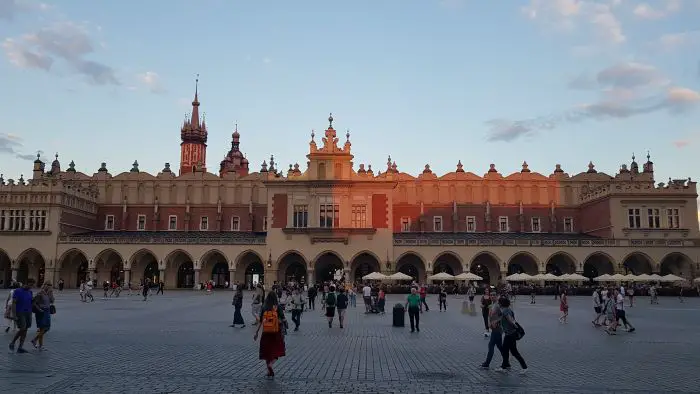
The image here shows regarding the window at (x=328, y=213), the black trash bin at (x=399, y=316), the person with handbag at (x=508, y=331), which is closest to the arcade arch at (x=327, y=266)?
the window at (x=328, y=213)

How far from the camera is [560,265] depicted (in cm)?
6203

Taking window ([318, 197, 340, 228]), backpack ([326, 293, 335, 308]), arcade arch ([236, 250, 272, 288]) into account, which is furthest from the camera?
arcade arch ([236, 250, 272, 288])

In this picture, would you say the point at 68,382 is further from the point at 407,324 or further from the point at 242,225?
the point at 242,225

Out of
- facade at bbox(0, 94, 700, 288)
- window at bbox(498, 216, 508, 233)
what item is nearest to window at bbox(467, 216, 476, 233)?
facade at bbox(0, 94, 700, 288)

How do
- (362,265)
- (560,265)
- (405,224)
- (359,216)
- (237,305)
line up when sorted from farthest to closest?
(405,224) → (362,265) → (560,265) → (359,216) → (237,305)

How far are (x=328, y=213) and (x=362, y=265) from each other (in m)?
6.66

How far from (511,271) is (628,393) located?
53.2 m

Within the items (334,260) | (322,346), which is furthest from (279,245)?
(322,346)

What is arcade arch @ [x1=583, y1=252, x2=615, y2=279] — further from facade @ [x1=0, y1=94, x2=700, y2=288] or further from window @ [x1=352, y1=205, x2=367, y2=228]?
window @ [x1=352, y1=205, x2=367, y2=228]

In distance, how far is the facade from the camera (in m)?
58.8

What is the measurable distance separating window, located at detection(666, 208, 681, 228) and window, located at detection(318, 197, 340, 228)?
105ft

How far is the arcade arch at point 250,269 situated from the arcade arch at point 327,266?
5660mm

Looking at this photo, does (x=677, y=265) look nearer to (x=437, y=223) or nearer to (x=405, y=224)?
(x=437, y=223)

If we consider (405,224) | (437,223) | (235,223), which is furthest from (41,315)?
(437,223)
